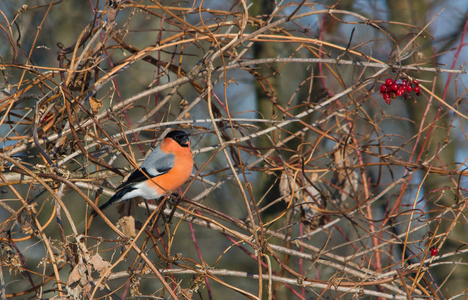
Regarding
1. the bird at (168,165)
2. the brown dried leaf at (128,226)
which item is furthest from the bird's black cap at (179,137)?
the brown dried leaf at (128,226)

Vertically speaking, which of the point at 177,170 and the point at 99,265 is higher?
the point at 99,265

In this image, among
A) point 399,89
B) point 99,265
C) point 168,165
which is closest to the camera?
point 99,265

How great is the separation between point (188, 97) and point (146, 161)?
3.78 metres

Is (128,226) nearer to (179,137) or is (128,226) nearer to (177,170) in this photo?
(177,170)

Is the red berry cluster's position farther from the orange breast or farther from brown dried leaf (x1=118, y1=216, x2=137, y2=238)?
brown dried leaf (x1=118, y1=216, x2=137, y2=238)

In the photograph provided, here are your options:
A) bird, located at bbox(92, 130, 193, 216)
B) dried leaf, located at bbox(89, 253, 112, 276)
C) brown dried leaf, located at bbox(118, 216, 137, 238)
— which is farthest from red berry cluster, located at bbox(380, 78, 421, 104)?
dried leaf, located at bbox(89, 253, 112, 276)

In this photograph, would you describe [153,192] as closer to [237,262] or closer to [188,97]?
[188,97]

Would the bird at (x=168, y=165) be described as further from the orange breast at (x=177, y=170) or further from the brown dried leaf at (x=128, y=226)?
the brown dried leaf at (x=128, y=226)

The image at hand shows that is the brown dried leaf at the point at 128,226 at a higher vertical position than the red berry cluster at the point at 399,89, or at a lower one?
lower

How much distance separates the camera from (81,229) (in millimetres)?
6227

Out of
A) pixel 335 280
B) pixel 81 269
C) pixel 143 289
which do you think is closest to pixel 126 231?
pixel 81 269

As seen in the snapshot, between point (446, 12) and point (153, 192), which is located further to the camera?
point (446, 12)

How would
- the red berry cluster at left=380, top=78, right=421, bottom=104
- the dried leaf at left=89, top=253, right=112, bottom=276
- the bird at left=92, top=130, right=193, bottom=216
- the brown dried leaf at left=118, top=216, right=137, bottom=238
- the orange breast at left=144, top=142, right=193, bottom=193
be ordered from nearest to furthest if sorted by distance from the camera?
the dried leaf at left=89, top=253, right=112, bottom=276 < the brown dried leaf at left=118, top=216, right=137, bottom=238 < the red berry cluster at left=380, top=78, right=421, bottom=104 < the bird at left=92, top=130, right=193, bottom=216 < the orange breast at left=144, top=142, right=193, bottom=193

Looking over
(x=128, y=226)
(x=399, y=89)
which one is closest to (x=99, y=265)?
(x=128, y=226)
